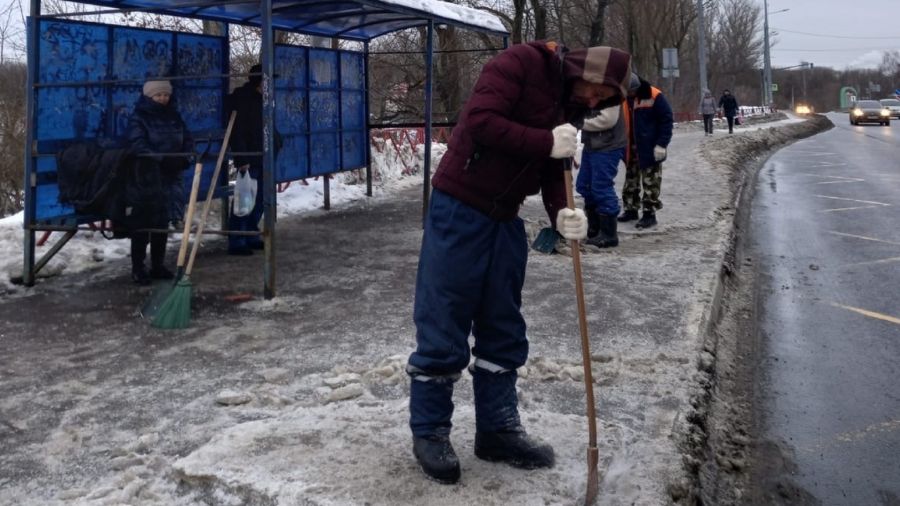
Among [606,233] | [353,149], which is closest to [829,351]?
[606,233]

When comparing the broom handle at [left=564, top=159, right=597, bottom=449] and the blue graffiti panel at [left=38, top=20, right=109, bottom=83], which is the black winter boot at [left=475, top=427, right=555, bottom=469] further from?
the blue graffiti panel at [left=38, top=20, right=109, bottom=83]

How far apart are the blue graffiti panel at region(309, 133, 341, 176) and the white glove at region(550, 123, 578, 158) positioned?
7558mm

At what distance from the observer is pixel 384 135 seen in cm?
1580

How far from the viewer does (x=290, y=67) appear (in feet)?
33.5

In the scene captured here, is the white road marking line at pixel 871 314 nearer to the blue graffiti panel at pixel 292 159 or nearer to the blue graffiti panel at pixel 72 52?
the blue graffiti panel at pixel 292 159

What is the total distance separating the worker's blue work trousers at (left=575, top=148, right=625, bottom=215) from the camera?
8.96 metres

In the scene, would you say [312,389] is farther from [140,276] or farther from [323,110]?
[323,110]

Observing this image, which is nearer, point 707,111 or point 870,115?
point 707,111

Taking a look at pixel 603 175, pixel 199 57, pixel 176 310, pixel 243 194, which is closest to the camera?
pixel 176 310

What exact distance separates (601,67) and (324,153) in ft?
25.7

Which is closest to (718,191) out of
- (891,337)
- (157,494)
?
(891,337)

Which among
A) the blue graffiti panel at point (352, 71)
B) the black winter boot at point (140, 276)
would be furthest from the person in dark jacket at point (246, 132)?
the blue graffiti panel at point (352, 71)

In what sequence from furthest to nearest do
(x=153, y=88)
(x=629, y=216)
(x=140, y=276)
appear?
(x=629, y=216)
(x=140, y=276)
(x=153, y=88)

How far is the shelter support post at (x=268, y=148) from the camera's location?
672cm
